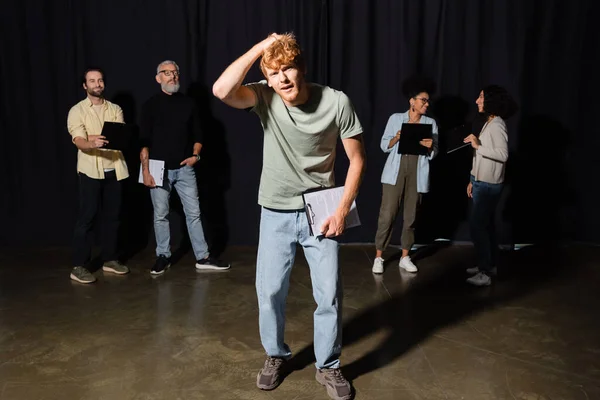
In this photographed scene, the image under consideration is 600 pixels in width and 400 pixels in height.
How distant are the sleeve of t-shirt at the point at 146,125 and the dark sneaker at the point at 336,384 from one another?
2333 millimetres

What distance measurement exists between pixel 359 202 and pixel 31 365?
3077 mm

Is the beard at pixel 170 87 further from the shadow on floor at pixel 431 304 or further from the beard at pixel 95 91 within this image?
the shadow on floor at pixel 431 304

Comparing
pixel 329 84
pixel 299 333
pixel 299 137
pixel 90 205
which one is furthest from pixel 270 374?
pixel 329 84

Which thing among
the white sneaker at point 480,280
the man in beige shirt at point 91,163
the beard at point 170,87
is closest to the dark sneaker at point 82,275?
the man in beige shirt at point 91,163

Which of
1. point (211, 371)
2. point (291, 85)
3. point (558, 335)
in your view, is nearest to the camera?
point (291, 85)

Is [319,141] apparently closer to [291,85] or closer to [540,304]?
[291,85]

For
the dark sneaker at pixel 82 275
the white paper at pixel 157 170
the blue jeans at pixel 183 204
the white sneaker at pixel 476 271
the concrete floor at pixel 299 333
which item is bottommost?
the concrete floor at pixel 299 333

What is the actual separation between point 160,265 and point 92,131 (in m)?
1.11

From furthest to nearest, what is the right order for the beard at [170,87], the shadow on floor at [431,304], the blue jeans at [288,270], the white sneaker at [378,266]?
the white sneaker at [378,266] → the beard at [170,87] → the shadow on floor at [431,304] → the blue jeans at [288,270]

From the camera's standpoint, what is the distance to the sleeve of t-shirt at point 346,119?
2.24 m

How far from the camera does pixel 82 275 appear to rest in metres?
4.07

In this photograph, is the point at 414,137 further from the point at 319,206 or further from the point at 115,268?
the point at 115,268

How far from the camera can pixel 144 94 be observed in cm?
487

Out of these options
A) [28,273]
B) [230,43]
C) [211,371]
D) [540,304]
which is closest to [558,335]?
[540,304]
